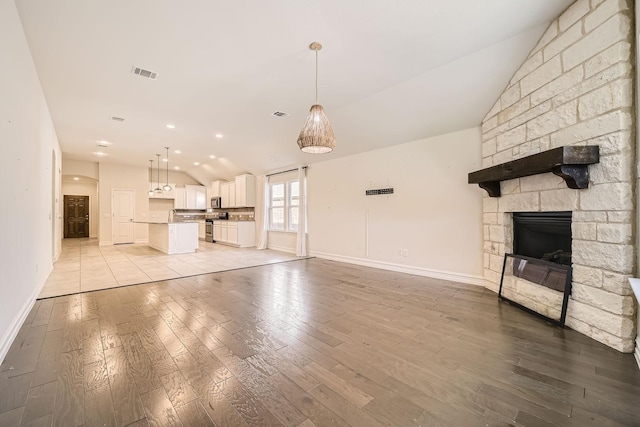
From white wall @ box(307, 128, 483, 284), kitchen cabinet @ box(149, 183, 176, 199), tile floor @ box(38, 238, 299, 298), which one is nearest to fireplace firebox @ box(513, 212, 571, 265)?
white wall @ box(307, 128, 483, 284)

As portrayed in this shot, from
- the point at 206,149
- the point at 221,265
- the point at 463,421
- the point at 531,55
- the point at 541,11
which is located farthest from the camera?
the point at 206,149

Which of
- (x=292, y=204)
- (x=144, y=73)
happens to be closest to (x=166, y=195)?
(x=292, y=204)

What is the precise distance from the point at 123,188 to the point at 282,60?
9.61 m

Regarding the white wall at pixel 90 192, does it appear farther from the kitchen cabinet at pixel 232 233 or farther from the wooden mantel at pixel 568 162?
the wooden mantel at pixel 568 162

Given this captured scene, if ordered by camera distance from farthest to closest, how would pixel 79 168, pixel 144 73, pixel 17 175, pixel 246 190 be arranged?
pixel 79 168
pixel 246 190
pixel 144 73
pixel 17 175

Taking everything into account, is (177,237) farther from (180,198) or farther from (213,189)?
(180,198)

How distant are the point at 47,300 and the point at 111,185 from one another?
769cm

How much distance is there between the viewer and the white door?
956 centimetres

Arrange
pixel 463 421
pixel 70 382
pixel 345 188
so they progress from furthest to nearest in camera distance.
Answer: pixel 345 188, pixel 70 382, pixel 463 421

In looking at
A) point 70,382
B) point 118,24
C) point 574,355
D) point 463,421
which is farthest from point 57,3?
point 574,355

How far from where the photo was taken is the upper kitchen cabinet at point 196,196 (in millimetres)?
11438

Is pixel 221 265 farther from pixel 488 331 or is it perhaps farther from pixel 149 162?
pixel 149 162

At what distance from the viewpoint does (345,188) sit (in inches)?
245

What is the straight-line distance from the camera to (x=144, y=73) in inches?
Answer: 136
